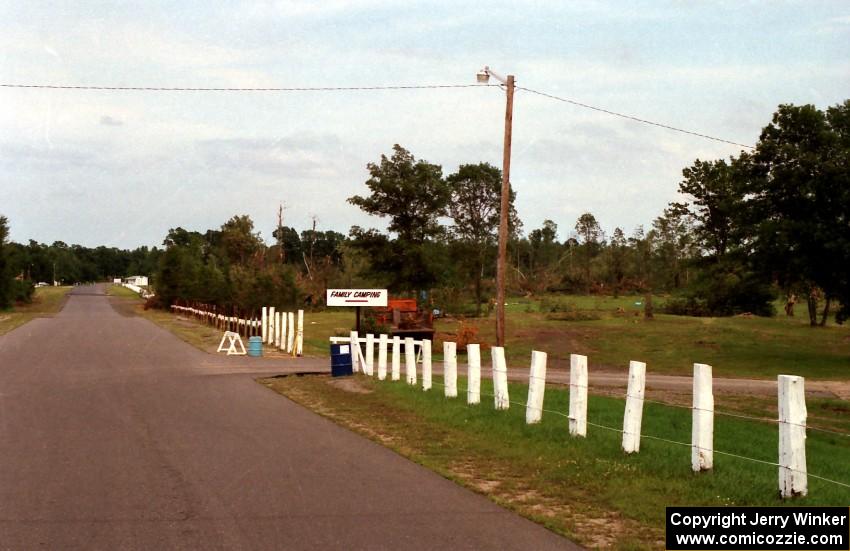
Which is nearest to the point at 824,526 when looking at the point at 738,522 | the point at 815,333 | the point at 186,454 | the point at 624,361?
the point at 738,522

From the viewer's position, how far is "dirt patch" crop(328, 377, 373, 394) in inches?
789

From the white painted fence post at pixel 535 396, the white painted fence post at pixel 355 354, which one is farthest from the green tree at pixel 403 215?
the white painted fence post at pixel 535 396

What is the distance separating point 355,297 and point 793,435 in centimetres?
2351

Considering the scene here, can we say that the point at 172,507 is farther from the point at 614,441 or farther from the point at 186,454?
the point at 614,441

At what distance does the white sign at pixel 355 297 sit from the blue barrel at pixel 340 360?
25.0ft

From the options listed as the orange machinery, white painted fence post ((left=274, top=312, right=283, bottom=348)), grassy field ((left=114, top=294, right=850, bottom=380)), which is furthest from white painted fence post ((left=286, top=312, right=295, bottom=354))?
the orange machinery

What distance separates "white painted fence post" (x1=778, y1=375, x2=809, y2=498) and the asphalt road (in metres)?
2.47

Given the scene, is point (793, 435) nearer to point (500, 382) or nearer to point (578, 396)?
point (578, 396)

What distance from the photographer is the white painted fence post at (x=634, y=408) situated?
10.8 meters

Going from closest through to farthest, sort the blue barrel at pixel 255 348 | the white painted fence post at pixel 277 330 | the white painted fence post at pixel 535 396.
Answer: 1. the white painted fence post at pixel 535 396
2. the blue barrel at pixel 255 348
3. the white painted fence post at pixel 277 330

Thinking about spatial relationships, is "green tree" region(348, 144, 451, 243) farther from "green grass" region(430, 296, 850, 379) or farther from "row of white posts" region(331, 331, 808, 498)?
"row of white posts" region(331, 331, 808, 498)

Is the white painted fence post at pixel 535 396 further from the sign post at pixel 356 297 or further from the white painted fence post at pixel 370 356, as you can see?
the sign post at pixel 356 297

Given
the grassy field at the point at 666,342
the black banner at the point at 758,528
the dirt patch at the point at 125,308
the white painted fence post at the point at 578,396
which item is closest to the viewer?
the black banner at the point at 758,528

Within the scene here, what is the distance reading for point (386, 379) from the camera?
72.8ft
